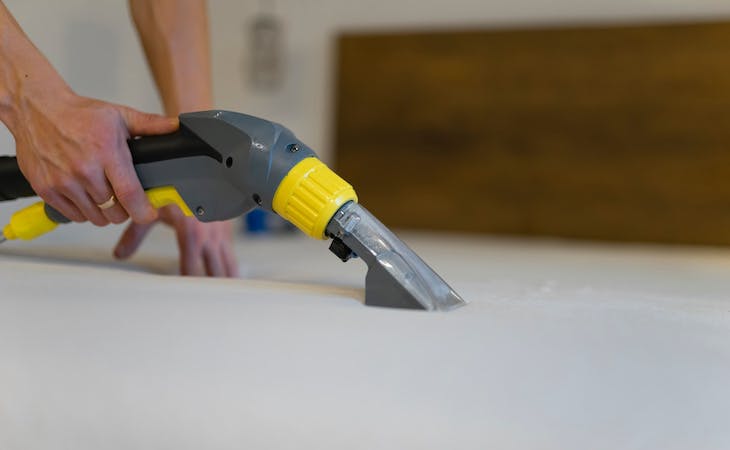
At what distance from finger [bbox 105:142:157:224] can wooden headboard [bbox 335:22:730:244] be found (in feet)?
5.05

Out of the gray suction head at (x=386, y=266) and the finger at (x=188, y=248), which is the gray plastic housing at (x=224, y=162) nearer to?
the gray suction head at (x=386, y=266)

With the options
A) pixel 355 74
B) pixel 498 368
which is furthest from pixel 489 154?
pixel 498 368

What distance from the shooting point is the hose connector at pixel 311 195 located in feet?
1.90

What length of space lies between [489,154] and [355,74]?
46cm

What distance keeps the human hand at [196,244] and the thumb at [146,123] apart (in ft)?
0.70

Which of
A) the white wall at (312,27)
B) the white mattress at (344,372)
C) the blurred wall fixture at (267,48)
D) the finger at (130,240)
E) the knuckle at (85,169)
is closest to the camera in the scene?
the white mattress at (344,372)

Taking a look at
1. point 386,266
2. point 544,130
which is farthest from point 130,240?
point 544,130

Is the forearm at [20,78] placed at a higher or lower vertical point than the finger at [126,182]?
higher

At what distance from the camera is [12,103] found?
70 cm

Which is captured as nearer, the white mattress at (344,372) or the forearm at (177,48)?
the white mattress at (344,372)

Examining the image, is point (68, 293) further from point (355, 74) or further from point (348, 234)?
point (355, 74)

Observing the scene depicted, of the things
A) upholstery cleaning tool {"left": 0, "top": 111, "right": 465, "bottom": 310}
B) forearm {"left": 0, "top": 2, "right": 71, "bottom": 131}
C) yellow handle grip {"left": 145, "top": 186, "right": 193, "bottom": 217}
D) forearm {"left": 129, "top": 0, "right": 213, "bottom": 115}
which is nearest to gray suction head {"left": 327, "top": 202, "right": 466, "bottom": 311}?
upholstery cleaning tool {"left": 0, "top": 111, "right": 465, "bottom": 310}

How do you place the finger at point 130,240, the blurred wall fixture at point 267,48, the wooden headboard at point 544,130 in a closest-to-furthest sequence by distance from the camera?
the finger at point 130,240 → the wooden headboard at point 544,130 → the blurred wall fixture at point 267,48

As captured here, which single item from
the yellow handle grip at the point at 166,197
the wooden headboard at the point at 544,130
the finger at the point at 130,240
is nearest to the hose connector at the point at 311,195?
the yellow handle grip at the point at 166,197
